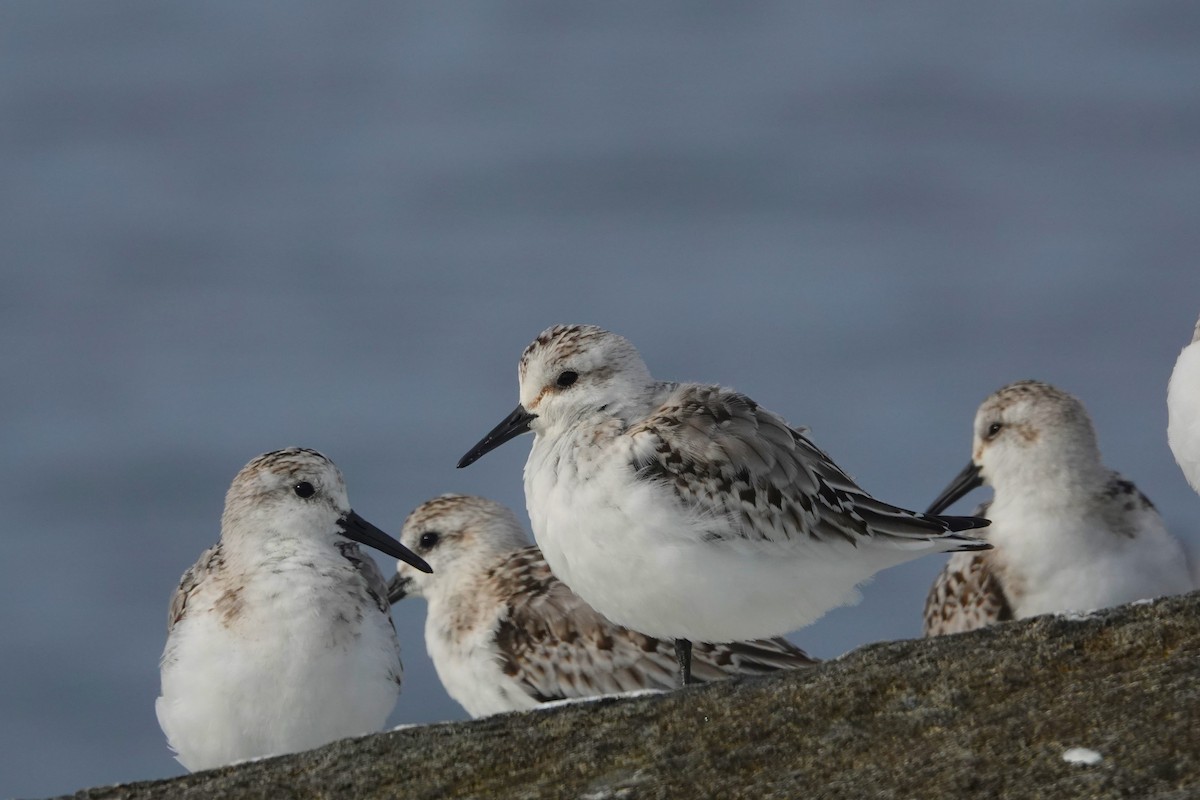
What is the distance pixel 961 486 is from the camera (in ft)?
35.8

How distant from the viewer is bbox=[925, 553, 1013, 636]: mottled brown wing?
33.0 ft

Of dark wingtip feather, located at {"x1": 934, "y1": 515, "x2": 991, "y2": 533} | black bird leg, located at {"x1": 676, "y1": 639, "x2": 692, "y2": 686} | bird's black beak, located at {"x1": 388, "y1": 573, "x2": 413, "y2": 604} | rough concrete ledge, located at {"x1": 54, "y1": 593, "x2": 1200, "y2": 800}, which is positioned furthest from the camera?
bird's black beak, located at {"x1": 388, "y1": 573, "x2": 413, "y2": 604}

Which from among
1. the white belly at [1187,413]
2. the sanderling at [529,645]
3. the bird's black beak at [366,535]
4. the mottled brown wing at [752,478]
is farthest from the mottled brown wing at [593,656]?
the white belly at [1187,413]

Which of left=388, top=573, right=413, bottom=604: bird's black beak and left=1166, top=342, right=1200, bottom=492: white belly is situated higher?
left=388, top=573, right=413, bottom=604: bird's black beak

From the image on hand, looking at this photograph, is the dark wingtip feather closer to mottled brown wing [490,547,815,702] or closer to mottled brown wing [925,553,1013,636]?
mottled brown wing [490,547,815,702]

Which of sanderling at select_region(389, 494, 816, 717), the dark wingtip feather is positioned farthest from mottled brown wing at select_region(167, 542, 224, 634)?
the dark wingtip feather

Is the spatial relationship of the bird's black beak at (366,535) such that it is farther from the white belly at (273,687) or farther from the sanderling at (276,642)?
the white belly at (273,687)

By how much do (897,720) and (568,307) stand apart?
59.3ft

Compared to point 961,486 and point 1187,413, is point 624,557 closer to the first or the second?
point 1187,413

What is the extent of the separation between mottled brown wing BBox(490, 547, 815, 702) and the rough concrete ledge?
411 centimetres

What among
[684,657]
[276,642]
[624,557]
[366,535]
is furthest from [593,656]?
[624,557]

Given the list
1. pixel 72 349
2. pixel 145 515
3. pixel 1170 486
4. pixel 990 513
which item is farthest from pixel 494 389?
pixel 990 513

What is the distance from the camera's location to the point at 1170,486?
19828 millimetres

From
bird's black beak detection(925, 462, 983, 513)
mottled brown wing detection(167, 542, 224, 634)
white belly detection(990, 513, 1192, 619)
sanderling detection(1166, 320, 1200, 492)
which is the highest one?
bird's black beak detection(925, 462, 983, 513)
